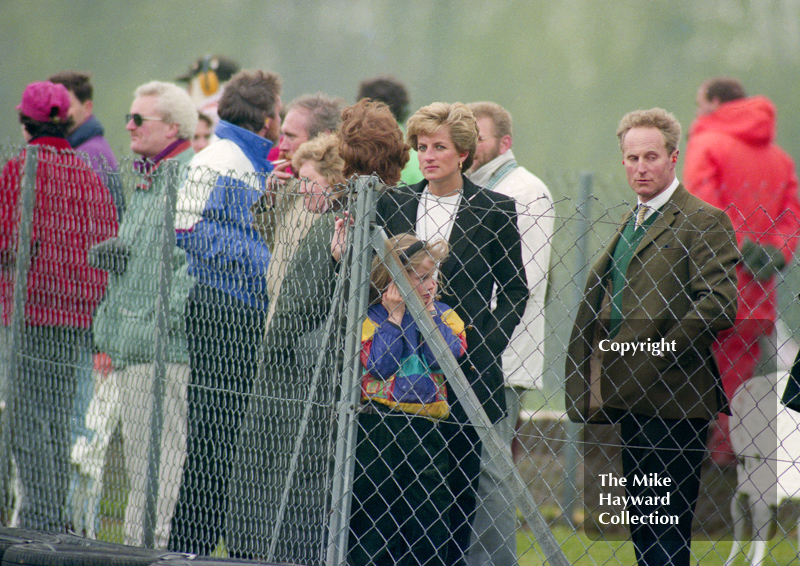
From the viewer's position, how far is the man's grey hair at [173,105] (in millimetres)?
4395

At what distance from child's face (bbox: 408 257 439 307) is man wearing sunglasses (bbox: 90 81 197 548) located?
112cm

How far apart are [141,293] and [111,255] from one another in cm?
26

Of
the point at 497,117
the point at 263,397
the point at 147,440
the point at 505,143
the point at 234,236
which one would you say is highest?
the point at 497,117

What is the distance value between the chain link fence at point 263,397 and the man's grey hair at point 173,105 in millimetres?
615

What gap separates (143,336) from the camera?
3631mm

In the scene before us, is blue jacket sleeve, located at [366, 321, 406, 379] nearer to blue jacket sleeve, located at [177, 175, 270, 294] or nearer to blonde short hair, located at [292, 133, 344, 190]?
blue jacket sleeve, located at [177, 175, 270, 294]

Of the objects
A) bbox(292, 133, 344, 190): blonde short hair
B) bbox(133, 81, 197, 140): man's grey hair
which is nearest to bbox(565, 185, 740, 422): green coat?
bbox(292, 133, 344, 190): blonde short hair

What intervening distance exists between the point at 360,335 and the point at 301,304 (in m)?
0.36

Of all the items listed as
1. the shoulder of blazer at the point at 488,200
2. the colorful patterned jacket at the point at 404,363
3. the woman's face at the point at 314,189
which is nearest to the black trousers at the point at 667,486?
the colorful patterned jacket at the point at 404,363

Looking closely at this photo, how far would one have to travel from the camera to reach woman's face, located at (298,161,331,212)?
2.92 metres

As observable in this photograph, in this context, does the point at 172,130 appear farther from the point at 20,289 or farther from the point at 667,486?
the point at 667,486

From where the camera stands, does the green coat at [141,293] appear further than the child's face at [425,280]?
Yes

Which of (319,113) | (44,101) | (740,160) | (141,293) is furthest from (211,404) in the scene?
(740,160)

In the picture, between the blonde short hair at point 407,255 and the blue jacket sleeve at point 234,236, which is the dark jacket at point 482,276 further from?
the blue jacket sleeve at point 234,236
